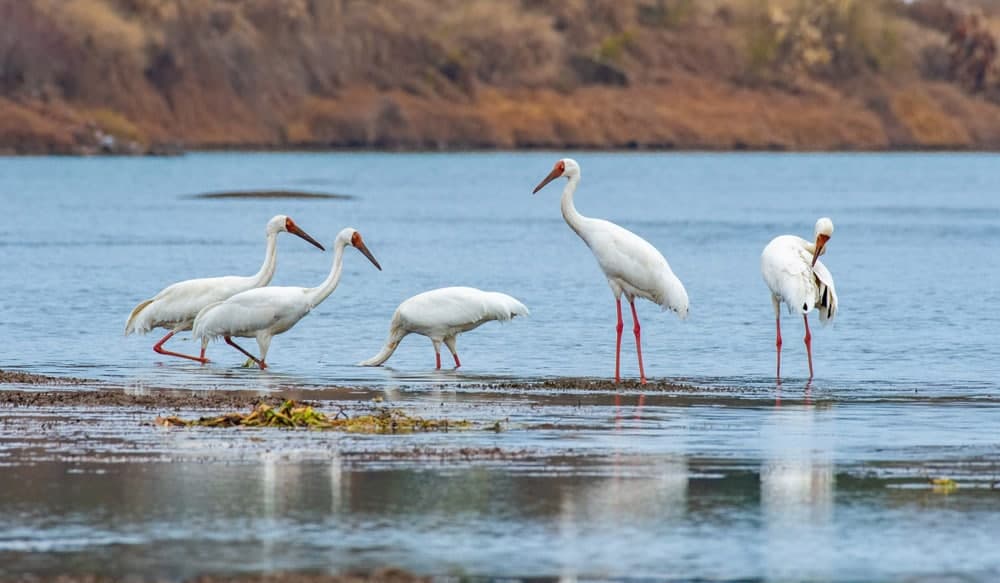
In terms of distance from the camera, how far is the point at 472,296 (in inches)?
758

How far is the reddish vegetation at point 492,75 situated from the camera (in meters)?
125

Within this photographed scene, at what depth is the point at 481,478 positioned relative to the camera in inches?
489

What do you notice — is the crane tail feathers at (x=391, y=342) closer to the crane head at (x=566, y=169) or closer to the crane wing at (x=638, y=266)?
the crane head at (x=566, y=169)

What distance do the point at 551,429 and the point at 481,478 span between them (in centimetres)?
231

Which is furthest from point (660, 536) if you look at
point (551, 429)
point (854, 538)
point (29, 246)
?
point (29, 246)

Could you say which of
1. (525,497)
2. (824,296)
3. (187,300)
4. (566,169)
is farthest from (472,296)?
(525,497)

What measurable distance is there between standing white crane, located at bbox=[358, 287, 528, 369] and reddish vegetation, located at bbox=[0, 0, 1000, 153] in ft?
333

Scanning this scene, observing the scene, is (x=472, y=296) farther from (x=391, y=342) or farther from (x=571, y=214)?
(x=571, y=214)

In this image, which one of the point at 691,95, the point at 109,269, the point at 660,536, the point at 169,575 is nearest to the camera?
the point at 169,575

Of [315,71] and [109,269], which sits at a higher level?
[315,71]

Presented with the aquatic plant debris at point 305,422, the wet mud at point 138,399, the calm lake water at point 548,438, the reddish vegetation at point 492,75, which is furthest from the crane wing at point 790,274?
the reddish vegetation at point 492,75

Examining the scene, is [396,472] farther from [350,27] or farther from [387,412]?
[350,27]

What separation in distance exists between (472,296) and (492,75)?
123 m

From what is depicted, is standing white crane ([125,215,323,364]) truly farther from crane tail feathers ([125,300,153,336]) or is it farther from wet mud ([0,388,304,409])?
wet mud ([0,388,304,409])
